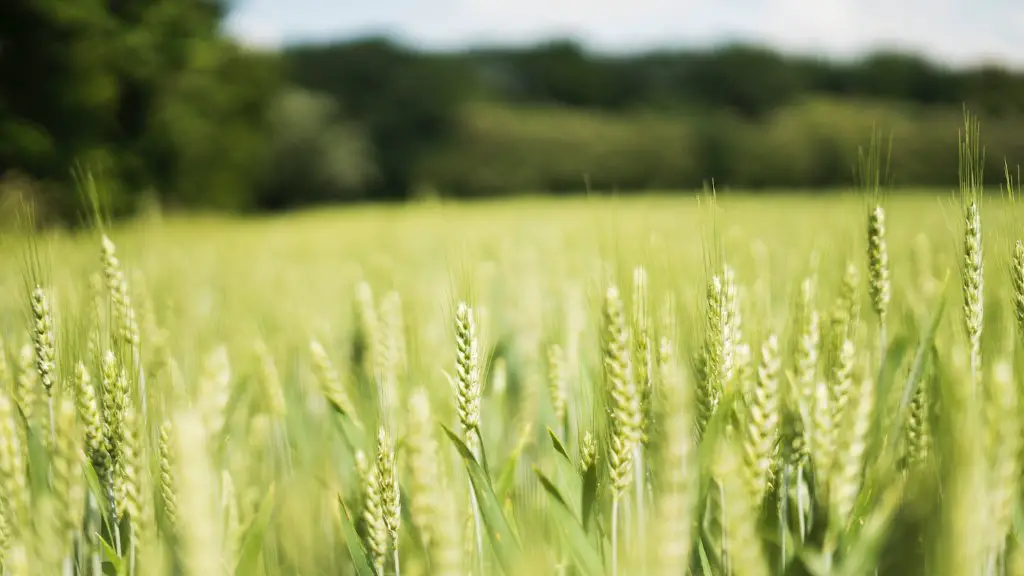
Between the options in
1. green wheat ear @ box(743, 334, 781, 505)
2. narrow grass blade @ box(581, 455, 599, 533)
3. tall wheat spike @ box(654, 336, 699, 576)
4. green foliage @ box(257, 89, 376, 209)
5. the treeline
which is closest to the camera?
tall wheat spike @ box(654, 336, 699, 576)

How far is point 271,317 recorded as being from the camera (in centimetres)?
278

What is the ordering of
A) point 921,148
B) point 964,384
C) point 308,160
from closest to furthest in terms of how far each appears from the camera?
point 964,384 < point 921,148 < point 308,160

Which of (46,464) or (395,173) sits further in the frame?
(395,173)

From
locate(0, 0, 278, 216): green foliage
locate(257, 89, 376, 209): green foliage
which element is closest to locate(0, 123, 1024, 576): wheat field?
locate(0, 0, 278, 216): green foliage

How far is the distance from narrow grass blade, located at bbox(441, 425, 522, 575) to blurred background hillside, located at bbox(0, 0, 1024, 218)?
2.01 metres

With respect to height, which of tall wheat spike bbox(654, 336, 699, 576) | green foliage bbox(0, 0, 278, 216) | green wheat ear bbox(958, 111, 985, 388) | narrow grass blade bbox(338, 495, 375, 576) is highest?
green foliage bbox(0, 0, 278, 216)

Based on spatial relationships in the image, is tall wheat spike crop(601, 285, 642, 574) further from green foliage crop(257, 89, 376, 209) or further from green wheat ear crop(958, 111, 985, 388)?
green foliage crop(257, 89, 376, 209)

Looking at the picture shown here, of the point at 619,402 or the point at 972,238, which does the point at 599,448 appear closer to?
the point at 619,402

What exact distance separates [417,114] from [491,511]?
2937cm

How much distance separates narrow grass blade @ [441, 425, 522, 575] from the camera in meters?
0.78

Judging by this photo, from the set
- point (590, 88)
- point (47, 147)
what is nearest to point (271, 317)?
point (47, 147)

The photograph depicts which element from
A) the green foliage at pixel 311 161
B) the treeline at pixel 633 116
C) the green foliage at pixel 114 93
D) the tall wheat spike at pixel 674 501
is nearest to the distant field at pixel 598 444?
the tall wheat spike at pixel 674 501

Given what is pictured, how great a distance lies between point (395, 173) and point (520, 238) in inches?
878

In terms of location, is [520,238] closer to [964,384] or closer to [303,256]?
[303,256]
